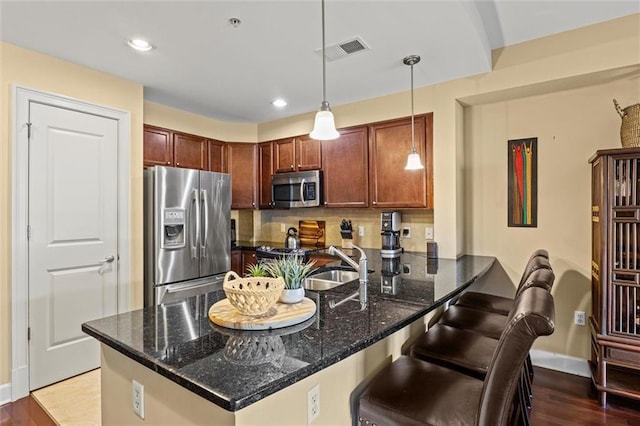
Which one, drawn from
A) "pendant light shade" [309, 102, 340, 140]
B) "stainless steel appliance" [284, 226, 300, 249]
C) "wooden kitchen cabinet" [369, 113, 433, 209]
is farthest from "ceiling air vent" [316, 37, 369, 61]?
"stainless steel appliance" [284, 226, 300, 249]

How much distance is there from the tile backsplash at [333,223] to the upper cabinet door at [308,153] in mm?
620

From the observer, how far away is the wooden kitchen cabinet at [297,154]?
4039 millimetres

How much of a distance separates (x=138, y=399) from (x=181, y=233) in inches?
89.7

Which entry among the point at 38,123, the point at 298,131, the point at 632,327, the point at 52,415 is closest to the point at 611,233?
the point at 632,327

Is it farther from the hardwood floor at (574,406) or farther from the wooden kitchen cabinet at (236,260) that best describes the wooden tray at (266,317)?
the wooden kitchen cabinet at (236,260)

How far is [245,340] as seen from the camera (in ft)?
3.87

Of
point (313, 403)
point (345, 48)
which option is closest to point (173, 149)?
point (345, 48)

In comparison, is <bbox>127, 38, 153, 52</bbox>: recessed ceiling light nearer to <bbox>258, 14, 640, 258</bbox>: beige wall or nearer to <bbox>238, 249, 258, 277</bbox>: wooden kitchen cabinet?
<bbox>258, 14, 640, 258</bbox>: beige wall

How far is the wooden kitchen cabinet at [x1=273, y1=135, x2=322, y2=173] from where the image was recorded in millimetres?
4039

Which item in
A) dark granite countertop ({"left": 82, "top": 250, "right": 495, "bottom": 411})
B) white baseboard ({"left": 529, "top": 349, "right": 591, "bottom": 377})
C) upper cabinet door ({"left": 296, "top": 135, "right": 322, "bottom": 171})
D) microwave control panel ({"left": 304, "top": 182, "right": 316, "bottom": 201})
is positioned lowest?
white baseboard ({"left": 529, "top": 349, "right": 591, "bottom": 377})

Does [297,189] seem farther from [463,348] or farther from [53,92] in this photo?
[463,348]

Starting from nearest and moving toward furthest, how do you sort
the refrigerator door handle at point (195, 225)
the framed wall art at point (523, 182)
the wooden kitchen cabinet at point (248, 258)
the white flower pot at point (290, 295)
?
the white flower pot at point (290, 295)
the framed wall art at point (523, 182)
the refrigerator door handle at point (195, 225)
the wooden kitchen cabinet at point (248, 258)

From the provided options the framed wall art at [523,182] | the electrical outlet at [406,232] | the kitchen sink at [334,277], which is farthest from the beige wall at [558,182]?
the kitchen sink at [334,277]

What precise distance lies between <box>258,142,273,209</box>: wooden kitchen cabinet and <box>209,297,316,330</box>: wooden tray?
305 cm
